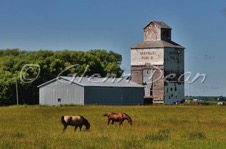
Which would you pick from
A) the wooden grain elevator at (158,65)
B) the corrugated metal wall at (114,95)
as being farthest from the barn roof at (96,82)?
the wooden grain elevator at (158,65)

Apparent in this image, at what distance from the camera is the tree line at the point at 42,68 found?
324 ft

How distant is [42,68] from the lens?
106 metres

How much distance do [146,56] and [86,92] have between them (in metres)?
18.1

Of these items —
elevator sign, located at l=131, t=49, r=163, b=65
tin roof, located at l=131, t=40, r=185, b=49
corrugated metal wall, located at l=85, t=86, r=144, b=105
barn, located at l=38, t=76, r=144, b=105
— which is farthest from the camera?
tin roof, located at l=131, t=40, r=185, b=49

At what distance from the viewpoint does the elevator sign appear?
102 meters

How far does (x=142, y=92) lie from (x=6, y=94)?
2004 centimetres

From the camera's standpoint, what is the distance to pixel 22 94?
329 feet

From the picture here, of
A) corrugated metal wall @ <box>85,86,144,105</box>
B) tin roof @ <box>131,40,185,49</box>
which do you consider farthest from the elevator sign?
corrugated metal wall @ <box>85,86,144,105</box>

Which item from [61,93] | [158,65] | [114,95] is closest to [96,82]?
[114,95]

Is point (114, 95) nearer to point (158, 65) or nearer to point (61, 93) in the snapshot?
point (61, 93)

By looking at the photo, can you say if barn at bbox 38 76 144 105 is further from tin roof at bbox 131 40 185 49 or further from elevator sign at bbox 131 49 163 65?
tin roof at bbox 131 40 185 49

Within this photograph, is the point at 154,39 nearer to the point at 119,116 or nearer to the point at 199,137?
the point at 119,116

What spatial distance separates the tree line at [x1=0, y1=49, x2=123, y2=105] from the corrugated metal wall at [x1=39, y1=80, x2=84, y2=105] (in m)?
5.39

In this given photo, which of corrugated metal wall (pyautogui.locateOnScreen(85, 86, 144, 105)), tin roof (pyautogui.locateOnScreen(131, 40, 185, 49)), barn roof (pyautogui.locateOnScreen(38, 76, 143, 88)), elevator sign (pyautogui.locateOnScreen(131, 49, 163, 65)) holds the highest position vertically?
tin roof (pyautogui.locateOnScreen(131, 40, 185, 49))
